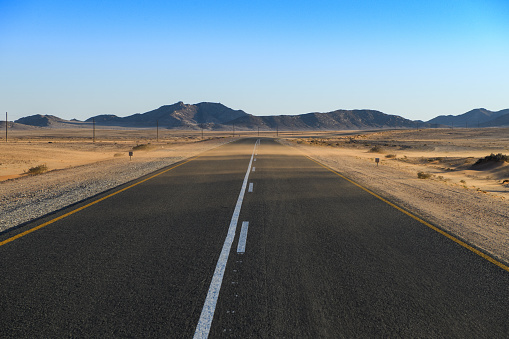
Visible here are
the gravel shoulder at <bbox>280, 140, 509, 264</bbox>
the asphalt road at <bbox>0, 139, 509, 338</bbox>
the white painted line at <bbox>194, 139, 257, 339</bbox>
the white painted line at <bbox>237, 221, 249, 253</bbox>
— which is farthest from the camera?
the gravel shoulder at <bbox>280, 140, 509, 264</bbox>

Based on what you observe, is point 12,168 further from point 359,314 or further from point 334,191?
point 359,314

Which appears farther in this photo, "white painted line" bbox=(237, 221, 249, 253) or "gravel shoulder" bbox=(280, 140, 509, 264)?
"gravel shoulder" bbox=(280, 140, 509, 264)

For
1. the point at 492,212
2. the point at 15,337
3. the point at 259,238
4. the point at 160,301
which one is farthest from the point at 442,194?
the point at 15,337

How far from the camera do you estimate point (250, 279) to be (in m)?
4.91

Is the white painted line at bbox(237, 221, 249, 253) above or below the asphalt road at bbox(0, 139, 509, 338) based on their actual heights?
above

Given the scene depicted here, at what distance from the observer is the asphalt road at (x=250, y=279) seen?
3795 millimetres

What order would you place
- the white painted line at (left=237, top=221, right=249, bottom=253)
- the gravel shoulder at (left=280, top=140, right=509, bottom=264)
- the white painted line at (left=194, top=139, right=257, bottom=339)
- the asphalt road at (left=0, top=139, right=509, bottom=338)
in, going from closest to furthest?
the white painted line at (left=194, top=139, right=257, bottom=339) < the asphalt road at (left=0, top=139, right=509, bottom=338) < the white painted line at (left=237, top=221, right=249, bottom=253) < the gravel shoulder at (left=280, top=140, right=509, bottom=264)

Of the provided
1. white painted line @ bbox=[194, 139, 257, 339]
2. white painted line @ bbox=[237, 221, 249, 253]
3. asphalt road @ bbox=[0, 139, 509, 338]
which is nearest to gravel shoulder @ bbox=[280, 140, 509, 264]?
asphalt road @ bbox=[0, 139, 509, 338]

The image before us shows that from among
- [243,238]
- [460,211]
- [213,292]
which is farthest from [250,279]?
[460,211]

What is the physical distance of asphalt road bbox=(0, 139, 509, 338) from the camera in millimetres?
3795

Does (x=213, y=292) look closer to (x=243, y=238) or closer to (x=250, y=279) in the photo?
(x=250, y=279)

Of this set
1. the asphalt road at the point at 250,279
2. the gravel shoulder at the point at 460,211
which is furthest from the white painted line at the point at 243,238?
the gravel shoulder at the point at 460,211

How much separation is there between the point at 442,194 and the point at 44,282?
12092 millimetres

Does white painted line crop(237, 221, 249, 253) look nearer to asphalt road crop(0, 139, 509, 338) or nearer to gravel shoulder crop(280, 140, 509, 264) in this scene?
asphalt road crop(0, 139, 509, 338)
